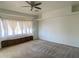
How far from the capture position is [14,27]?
5457 millimetres

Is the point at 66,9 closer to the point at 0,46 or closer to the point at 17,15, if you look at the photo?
the point at 17,15

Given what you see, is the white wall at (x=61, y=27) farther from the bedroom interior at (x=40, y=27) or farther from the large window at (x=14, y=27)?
the large window at (x=14, y=27)

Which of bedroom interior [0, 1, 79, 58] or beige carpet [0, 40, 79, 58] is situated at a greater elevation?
bedroom interior [0, 1, 79, 58]

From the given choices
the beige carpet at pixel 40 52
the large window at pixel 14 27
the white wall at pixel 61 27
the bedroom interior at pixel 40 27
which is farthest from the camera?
the large window at pixel 14 27

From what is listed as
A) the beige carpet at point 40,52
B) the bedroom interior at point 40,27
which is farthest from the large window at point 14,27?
the beige carpet at point 40,52

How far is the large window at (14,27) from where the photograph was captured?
15.6 feet

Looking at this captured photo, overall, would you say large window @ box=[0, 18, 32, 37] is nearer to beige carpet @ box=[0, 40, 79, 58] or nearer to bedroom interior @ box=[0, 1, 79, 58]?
bedroom interior @ box=[0, 1, 79, 58]

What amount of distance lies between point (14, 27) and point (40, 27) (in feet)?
8.06

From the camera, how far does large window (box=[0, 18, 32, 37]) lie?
4.76 m

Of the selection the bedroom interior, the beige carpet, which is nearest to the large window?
the bedroom interior

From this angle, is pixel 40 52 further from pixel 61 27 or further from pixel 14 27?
pixel 14 27

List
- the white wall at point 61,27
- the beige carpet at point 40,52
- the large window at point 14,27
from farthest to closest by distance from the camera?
the large window at point 14,27 → the white wall at point 61,27 → the beige carpet at point 40,52

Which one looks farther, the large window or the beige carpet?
the large window

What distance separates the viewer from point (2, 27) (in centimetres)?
472
